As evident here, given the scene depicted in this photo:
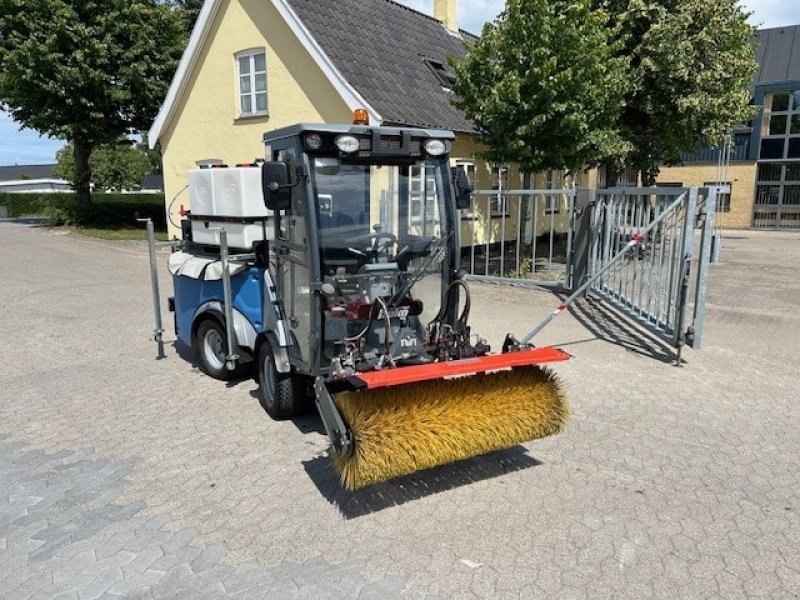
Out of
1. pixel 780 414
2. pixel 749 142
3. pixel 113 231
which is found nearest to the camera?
pixel 780 414

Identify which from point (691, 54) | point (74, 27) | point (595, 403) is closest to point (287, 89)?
point (691, 54)

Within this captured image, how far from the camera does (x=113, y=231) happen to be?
22672 millimetres

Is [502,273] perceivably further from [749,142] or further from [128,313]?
[749,142]

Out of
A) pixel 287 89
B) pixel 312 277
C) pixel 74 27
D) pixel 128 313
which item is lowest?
pixel 128 313

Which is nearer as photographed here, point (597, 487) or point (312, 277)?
point (597, 487)

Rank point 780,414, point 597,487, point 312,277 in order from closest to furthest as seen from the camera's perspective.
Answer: point 597,487 → point 312,277 → point 780,414

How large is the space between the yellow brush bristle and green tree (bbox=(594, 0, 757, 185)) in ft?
34.1

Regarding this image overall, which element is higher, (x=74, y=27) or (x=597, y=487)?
(x=74, y=27)

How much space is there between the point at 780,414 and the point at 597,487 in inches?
93.7

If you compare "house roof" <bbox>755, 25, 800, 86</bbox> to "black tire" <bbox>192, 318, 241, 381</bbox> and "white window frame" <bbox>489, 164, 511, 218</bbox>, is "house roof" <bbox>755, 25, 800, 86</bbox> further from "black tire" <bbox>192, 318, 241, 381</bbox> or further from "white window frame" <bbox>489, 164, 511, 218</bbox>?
"black tire" <bbox>192, 318, 241, 381</bbox>

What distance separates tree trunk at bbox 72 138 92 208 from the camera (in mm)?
23781

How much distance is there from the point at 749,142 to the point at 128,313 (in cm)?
2890

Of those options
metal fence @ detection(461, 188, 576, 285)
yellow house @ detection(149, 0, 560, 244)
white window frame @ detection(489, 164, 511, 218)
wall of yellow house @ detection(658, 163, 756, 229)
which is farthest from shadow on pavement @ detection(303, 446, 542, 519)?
wall of yellow house @ detection(658, 163, 756, 229)

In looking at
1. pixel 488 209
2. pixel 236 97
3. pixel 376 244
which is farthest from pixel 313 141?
pixel 236 97
